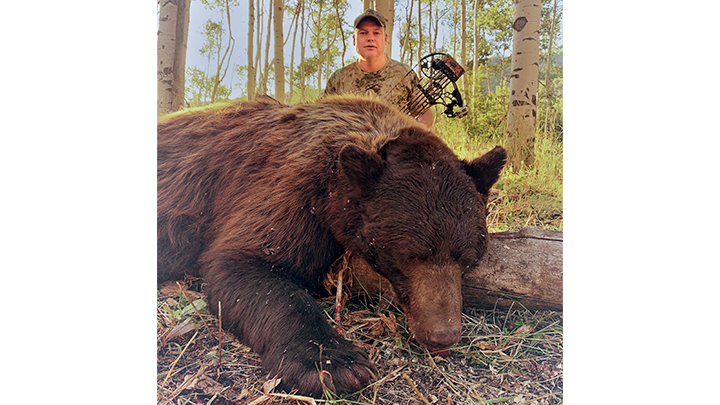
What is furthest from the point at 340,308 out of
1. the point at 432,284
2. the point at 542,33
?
the point at 542,33

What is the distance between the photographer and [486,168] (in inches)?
114

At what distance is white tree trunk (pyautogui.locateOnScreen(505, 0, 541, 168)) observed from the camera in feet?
9.77

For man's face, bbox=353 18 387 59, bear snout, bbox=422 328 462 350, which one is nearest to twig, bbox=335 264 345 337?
bear snout, bbox=422 328 462 350

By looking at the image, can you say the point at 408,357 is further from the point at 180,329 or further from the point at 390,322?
the point at 180,329

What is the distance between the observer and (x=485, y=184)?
2.94 metres

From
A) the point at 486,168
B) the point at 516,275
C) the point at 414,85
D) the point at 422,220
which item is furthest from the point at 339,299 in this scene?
the point at 414,85

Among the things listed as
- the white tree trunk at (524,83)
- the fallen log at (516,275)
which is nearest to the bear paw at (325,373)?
the fallen log at (516,275)

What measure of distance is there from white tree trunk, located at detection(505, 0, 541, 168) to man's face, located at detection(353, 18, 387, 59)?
950mm

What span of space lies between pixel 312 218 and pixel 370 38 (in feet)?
4.40

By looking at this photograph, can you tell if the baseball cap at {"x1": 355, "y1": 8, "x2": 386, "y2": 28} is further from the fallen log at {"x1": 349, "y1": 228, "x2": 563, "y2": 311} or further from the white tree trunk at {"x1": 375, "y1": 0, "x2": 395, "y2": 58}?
the fallen log at {"x1": 349, "y1": 228, "x2": 563, "y2": 311}

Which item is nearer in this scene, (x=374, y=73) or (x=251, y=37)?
(x=251, y=37)

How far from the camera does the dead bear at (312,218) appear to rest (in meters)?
2.53

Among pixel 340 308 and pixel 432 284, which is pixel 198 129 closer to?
pixel 340 308

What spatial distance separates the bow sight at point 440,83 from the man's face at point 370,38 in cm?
32
